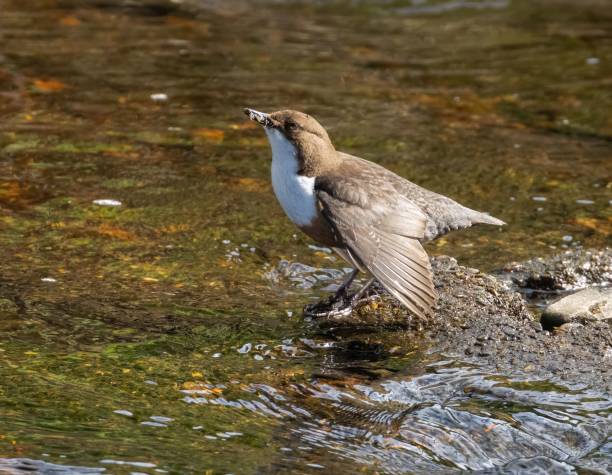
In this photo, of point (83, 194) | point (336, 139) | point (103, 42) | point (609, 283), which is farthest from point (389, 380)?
point (103, 42)

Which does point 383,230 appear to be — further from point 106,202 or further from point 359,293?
point 106,202

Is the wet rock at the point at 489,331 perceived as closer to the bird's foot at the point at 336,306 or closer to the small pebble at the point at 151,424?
the bird's foot at the point at 336,306

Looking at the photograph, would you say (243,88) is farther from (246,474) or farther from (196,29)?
(246,474)

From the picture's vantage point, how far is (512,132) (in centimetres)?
958

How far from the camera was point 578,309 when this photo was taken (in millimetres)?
5559

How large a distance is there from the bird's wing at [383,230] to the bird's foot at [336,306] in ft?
1.25

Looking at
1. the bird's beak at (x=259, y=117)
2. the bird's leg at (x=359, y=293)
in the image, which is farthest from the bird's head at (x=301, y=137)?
the bird's leg at (x=359, y=293)

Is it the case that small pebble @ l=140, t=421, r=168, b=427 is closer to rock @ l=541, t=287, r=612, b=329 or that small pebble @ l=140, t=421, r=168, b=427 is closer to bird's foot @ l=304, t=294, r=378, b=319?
bird's foot @ l=304, t=294, r=378, b=319

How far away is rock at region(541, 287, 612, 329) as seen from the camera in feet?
18.2

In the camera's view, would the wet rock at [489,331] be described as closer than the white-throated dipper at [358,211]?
Yes

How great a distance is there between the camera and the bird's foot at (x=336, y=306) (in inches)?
221

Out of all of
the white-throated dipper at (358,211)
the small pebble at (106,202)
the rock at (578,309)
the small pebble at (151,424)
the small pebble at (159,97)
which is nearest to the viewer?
the small pebble at (151,424)

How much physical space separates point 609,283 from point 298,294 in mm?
1850

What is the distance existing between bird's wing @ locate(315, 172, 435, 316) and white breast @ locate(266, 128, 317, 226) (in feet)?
0.19
